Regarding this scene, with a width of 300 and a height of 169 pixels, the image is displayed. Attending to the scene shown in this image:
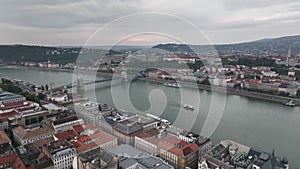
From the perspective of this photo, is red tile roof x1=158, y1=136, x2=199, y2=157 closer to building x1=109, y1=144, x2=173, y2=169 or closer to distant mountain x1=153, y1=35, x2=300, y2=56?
building x1=109, y1=144, x2=173, y2=169

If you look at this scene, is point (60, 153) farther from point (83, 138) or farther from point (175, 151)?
point (175, 151)

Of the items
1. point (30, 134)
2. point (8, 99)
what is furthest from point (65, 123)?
point (8, 99)

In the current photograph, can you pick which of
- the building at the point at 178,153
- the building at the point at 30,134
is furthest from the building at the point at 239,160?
the building at the point at 30,134

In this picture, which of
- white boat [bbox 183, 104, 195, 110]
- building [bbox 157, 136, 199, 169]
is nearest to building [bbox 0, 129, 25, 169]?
building [bbox 157, 136, 199, 169]

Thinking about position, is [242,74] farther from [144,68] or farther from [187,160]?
[187,160]

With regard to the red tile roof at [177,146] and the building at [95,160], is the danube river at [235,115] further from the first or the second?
the building at [95,160]
